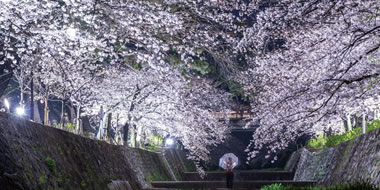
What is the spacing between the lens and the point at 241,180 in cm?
3241

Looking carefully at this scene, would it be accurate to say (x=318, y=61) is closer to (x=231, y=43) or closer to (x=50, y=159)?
(x=231, y=43)

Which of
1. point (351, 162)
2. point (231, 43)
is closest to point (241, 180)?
point (231, 43)

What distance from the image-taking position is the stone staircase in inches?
797

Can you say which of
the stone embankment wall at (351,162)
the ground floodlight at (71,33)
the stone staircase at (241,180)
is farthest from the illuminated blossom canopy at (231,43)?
the stone staircase at (241,180)

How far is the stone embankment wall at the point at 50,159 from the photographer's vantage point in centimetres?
757

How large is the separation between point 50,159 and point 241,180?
24444 mm

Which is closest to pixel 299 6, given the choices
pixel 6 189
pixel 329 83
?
pixel 329 83

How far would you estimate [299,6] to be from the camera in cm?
1087

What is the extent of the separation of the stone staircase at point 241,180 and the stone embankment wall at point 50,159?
15.4ft

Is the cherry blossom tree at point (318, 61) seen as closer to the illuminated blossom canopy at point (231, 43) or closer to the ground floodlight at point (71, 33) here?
the illuminated blossom canopy at point (231, 43)

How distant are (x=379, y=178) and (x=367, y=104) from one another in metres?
4.80

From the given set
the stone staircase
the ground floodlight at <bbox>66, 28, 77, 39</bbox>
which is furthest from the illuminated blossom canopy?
the stone staircase

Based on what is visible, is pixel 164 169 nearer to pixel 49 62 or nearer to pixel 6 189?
pixel 49 62

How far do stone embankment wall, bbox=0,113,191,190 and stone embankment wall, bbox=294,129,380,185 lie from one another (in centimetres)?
657
